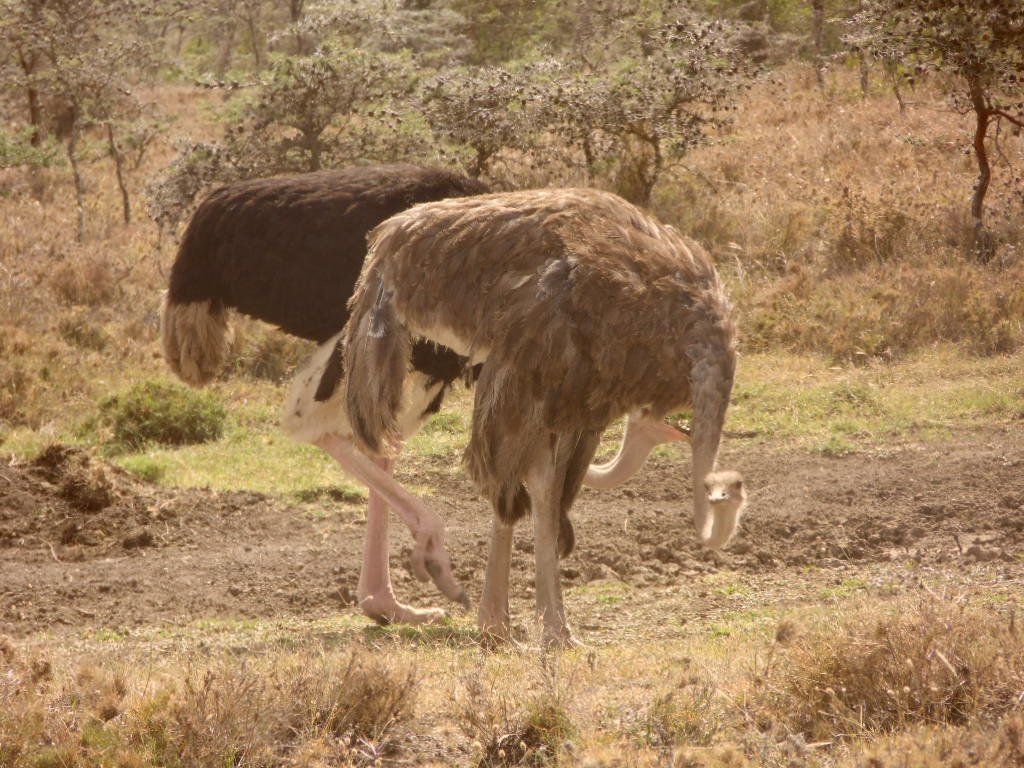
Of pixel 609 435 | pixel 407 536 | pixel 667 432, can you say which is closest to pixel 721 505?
pixel 667 432

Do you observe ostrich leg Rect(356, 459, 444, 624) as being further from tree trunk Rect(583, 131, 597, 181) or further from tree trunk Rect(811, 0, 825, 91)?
tree trunk Rect(811, 0, 825, 91)

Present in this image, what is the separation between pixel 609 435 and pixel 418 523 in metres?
4.11

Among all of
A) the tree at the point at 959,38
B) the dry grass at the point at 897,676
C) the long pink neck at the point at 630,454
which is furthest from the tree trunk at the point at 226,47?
the dry grass at the point at 897,676

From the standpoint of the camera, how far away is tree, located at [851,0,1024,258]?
11.4m

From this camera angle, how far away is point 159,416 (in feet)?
33.0

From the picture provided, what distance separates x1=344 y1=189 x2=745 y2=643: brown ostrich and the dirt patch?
4.20 feet

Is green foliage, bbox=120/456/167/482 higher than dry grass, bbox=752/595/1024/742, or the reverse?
dry grass, bbox=752/595/1024/742

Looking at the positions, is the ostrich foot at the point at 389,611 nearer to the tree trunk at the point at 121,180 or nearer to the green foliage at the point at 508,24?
the tree trunk at the point at 121,180

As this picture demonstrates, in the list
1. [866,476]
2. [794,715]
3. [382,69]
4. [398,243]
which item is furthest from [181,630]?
[382,69]

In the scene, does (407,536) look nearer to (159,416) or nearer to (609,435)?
(609,435)

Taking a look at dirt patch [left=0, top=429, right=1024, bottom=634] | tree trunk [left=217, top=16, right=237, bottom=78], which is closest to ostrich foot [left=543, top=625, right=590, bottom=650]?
dirt patch [left=0, top=429, right=1024, bottom=634]

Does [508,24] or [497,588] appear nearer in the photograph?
[497,588]

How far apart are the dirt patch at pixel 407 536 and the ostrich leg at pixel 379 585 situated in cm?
31

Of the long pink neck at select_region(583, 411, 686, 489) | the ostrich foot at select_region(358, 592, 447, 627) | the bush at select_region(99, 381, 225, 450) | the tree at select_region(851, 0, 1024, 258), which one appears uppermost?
the tree at select_region(851, 0, 1024, 258)
